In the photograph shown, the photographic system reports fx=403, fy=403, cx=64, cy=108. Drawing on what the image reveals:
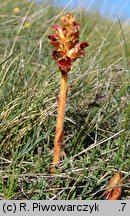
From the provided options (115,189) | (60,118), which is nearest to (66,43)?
(60,118)

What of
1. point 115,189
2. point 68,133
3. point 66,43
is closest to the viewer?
point 66,43

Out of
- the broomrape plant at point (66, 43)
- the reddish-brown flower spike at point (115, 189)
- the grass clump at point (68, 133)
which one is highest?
the broomrape plant at point (66, 43)

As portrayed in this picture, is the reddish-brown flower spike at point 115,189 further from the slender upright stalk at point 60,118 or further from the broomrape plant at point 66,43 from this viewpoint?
the broomrape plant at point 66,43

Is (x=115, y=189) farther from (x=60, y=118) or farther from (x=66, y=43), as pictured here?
(x=66, y=43)

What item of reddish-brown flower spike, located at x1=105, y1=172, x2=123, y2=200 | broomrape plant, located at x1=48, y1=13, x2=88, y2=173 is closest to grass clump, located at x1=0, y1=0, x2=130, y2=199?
reddish-brown flower spike, located at x1=105, y1=172, x2=123, y2=200

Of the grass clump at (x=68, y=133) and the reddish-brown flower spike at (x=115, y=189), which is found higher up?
the grass clump at (x=68, y=133)

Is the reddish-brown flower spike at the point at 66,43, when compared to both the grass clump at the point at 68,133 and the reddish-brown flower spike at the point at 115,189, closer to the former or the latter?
the grass clump at the point at 68,133

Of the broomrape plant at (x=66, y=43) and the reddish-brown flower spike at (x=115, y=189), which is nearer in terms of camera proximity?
the broomrape plant at (x=66, y=43)

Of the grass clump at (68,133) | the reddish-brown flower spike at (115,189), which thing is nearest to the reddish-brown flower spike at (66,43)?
the grass clump at (68,133)
